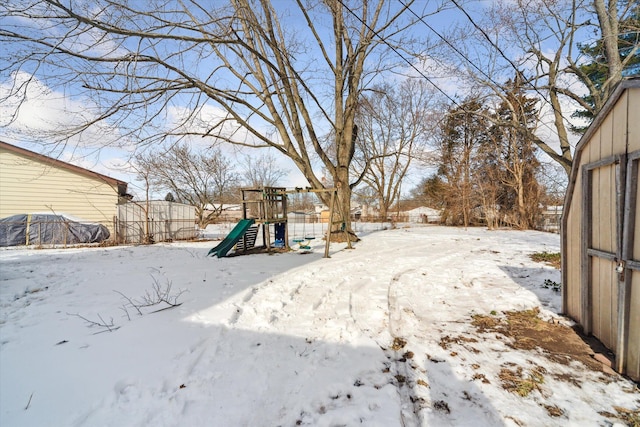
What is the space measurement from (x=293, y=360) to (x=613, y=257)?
301 cm

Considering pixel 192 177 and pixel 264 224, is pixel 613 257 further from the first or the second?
pixel 192 177

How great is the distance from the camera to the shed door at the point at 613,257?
218 centimetres

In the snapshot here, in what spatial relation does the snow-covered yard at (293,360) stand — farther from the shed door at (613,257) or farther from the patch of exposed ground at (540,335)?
the shed door at (613,257)

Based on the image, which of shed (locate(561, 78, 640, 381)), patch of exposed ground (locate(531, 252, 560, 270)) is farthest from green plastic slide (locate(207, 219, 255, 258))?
patch of exposed ground (locate(531, 252, 560, 270))

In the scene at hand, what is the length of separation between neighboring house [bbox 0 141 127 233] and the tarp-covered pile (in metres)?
1.08

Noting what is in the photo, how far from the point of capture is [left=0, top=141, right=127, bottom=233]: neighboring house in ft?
43.1

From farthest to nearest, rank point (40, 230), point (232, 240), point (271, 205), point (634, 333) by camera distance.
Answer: point (40, 230), point (271, 205), point (232, 240), point (634, 333)

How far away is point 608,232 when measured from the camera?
2605 millimetres

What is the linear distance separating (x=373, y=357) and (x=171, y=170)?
91.3 feet

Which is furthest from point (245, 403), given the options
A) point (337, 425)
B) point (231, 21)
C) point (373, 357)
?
point (231, 21)

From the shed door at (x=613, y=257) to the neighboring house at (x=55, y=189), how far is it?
56.9ft

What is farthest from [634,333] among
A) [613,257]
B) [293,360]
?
[293,360]

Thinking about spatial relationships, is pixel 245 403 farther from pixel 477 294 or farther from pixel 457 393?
→ pixel 477 294

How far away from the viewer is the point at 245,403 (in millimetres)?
1994
